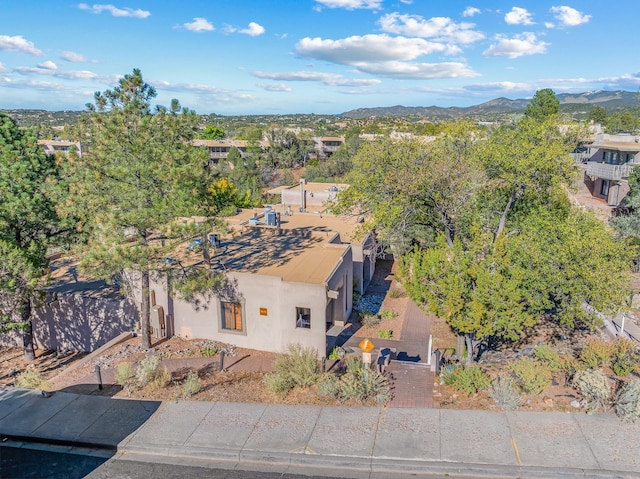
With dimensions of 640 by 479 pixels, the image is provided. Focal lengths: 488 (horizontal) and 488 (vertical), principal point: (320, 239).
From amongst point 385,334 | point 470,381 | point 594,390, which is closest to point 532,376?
point 594,390

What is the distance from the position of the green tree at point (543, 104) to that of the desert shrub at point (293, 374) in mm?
52788

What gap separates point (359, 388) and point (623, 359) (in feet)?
23.0

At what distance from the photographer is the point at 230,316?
53.9ft

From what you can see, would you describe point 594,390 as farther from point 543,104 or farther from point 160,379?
point 543,104

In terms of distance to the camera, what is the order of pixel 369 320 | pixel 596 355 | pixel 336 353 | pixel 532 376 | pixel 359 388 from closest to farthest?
pixel 532 376
pixel 359 388
pixel 596 355
pixel 336 353
pixel 369 320

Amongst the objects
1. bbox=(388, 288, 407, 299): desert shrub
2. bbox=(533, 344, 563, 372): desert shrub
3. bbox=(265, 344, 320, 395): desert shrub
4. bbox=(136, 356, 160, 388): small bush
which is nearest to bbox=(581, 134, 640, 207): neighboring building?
bbox=(388, 288, 407, 299): desert shrub

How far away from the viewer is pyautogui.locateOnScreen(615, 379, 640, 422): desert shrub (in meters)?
10.3

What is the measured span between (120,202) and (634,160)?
36495 mm

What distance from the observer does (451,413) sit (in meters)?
11.0

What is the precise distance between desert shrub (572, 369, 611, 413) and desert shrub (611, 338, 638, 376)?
1457 millimetres

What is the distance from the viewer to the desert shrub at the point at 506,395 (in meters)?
11.0

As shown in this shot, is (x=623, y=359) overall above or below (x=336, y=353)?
above

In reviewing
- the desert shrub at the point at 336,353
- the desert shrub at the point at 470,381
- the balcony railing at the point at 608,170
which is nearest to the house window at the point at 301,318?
the desert shrub at the point at 336,353

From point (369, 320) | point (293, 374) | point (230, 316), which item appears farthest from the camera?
point (369, 320)
